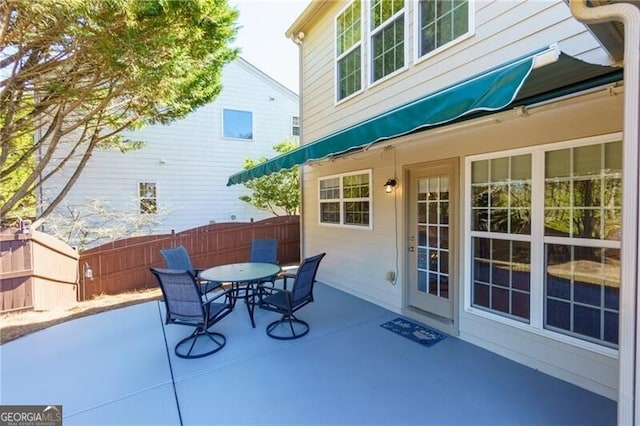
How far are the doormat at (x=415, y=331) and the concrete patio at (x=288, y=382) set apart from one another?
0.13m

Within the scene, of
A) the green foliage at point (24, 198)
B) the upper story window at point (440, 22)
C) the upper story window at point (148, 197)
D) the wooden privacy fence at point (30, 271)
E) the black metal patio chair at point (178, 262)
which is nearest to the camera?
the upper story window at point (440, 22)

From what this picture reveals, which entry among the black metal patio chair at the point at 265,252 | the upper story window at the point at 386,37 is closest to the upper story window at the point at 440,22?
the upper story window at the point at 386,37

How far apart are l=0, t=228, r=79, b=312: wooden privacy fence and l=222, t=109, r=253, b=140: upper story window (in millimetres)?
7084

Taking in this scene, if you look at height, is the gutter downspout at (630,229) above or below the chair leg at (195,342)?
above

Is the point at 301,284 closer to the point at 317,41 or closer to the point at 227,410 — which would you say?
the point at 227,410

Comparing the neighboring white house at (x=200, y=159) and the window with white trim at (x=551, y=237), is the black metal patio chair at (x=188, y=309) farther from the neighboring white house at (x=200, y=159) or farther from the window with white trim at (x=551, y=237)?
the neighboring white house at (x=200, y=159)

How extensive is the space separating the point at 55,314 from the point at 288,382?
206 inches

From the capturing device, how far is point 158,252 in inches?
326

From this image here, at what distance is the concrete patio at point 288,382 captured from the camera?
2738mm

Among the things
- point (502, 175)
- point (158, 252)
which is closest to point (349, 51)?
point (502, 175)

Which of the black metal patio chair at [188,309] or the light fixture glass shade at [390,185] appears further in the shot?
the light fixture glass shade at [390,185]

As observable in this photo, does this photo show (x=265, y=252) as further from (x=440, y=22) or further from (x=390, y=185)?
(x=440, y=22)

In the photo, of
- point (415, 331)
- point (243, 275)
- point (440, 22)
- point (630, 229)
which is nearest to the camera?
point (630, 229)

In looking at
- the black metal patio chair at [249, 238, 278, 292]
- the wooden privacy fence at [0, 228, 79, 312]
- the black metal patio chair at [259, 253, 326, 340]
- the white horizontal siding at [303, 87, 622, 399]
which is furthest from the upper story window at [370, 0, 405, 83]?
the wooden privacy fence at [0, 228, 79, 312]
